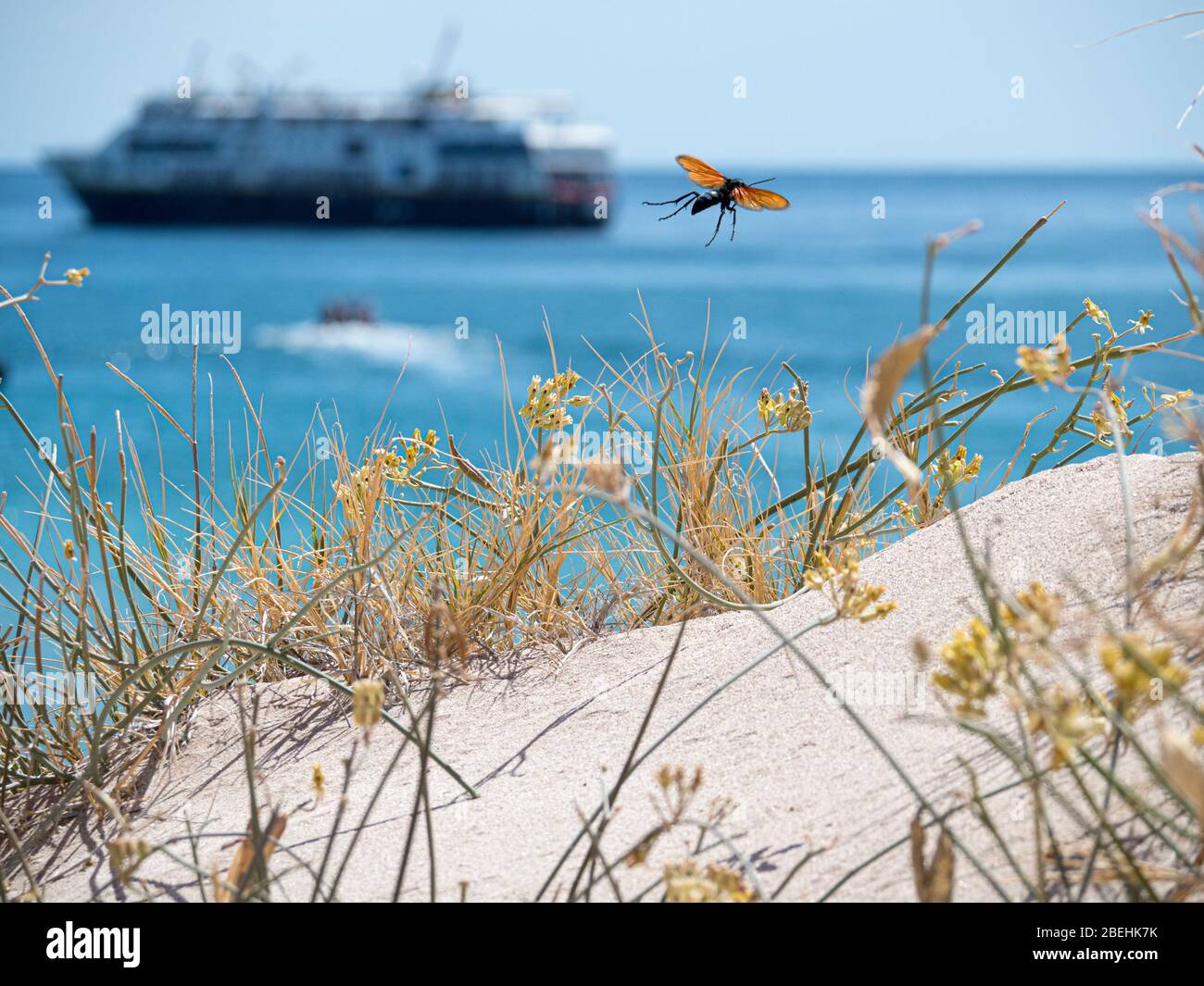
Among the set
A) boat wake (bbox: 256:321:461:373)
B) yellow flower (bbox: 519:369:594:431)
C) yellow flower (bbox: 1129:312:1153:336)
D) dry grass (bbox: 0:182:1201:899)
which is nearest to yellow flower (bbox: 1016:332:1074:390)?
dry grass (bbox: 0:182:1201:899)

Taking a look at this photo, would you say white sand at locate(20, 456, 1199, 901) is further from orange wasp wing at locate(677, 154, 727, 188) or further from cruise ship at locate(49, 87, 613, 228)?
cruise ship at locate(49, 87, 613, 228)

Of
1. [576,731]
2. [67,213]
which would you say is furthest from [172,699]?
[67,213]

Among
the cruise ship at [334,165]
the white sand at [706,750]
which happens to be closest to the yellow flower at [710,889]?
the white sand at [706,750]

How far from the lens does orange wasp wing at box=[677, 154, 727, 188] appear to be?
1284 millimetres

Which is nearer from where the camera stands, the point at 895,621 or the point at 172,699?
the point at 895,621

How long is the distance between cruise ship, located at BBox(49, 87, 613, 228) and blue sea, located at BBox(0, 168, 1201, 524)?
83 centimetres

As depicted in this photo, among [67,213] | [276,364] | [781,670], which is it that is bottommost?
[781,670]

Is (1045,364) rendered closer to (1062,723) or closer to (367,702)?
(1062,723)

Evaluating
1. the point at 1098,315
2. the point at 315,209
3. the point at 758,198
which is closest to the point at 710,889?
the point at 758,198

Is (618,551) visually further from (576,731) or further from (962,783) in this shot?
(962,783)

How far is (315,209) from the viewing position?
35.5 meters

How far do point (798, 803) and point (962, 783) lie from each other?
20 centimetres
